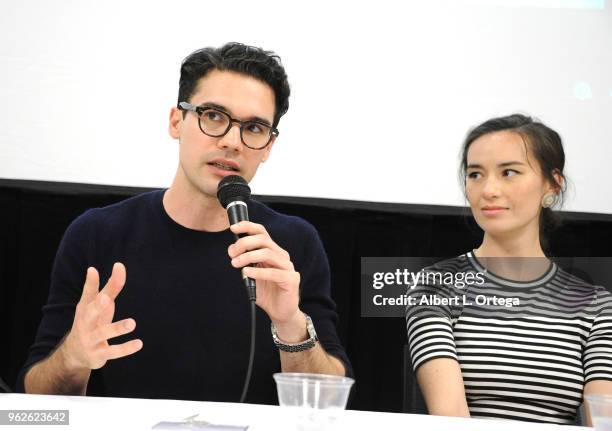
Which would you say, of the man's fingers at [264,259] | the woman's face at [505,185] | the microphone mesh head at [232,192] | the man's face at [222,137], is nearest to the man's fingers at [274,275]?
the man's fingers at [264,259]

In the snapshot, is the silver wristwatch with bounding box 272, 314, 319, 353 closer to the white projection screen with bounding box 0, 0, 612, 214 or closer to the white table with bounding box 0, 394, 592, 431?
the white table with bounding box 0, 394, 592, 431

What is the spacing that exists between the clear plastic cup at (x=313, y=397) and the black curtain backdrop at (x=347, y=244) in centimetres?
130

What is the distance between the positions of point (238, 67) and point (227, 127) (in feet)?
0.60

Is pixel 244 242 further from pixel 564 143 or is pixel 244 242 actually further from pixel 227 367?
pixel 564 143

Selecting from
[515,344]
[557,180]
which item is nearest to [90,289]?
[515,344]

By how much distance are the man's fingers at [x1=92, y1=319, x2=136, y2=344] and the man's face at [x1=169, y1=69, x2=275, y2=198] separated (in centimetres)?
49

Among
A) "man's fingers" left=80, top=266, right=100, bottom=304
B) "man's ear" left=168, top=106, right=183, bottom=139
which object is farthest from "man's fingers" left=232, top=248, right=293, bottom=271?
"man's ear" left=168, top=106, right=183, bottom=139

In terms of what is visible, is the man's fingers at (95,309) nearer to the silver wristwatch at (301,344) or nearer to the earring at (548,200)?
the silver wristwatch at (301,344)

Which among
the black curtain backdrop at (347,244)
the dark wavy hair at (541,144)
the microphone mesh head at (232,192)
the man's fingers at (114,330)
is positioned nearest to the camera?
the man's fingers at (114,330)

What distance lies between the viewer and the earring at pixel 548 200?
6.10ft

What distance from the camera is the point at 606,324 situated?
168 cm

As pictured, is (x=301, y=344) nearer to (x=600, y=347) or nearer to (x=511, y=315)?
(x=511, y=315)

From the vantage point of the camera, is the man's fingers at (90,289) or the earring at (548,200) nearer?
the man's fingers at (90,289)

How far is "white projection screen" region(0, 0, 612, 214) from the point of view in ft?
7.29
